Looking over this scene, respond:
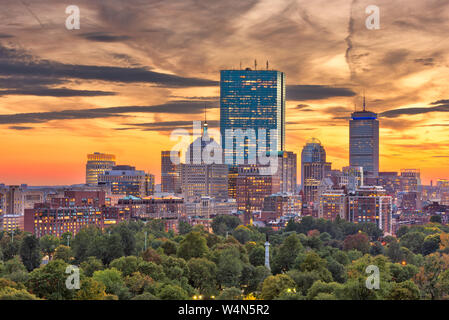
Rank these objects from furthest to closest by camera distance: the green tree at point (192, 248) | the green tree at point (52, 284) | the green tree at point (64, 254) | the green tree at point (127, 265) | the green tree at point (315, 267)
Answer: the green tree at point (64, 254), the green tree at point (192, 248), the green tree at point (127, 265), the green tree at point (315, 267), the green tree at point (52, 284)

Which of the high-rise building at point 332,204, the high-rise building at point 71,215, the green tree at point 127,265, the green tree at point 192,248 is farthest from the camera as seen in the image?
the high-rise building at point 332,204

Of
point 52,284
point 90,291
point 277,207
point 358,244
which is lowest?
point 358,244

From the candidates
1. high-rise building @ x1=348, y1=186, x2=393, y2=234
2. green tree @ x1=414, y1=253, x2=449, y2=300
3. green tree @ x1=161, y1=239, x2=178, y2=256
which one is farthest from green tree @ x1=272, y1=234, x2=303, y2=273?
high-rise building @ x1=348, y1=186, x2=393, y2=234

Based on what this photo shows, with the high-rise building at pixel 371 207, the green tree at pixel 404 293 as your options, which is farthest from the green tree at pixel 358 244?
the high-rise building at pixel 371 207

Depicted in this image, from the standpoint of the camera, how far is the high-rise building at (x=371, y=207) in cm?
15962

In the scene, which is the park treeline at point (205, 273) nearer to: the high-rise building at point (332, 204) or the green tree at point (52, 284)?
the green tree at point (52, 284)

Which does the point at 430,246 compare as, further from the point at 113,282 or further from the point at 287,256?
the point at 113,282

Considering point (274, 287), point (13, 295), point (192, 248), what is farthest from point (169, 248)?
point (13, 295)

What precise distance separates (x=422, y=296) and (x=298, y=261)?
1489 cm

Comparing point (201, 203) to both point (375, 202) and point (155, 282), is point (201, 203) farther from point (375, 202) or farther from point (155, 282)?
point (155, 282)

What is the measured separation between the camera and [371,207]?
160 m

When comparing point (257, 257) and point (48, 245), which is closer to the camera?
point (257, 257)

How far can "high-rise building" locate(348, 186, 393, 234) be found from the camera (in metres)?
160
